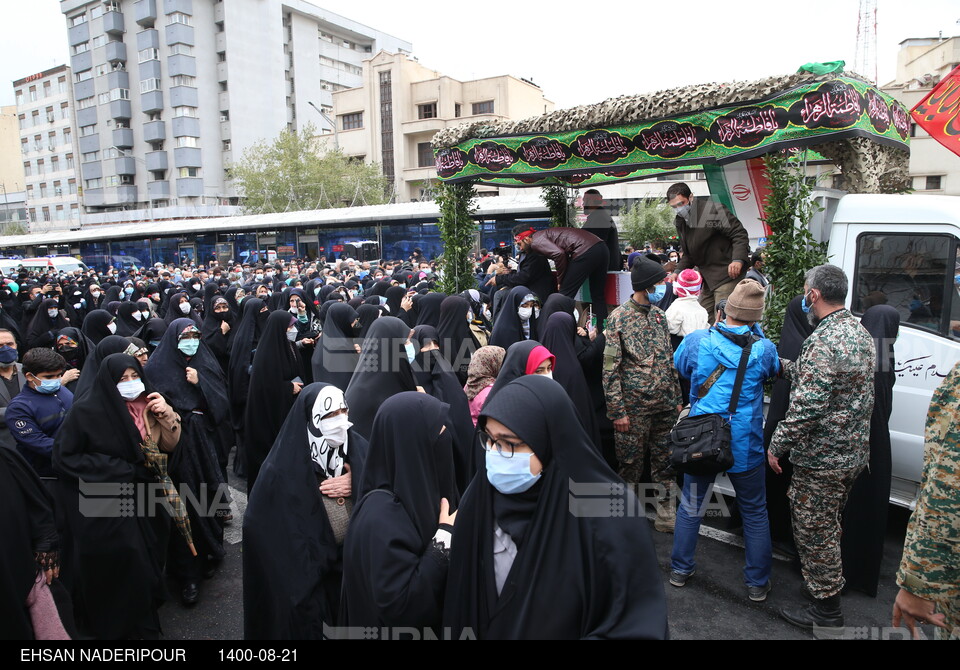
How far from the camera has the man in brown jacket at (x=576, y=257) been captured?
655 cm

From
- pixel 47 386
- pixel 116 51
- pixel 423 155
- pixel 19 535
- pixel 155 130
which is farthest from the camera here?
pixel 116 51

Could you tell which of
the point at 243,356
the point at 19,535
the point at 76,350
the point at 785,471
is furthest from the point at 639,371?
the point at 76,350

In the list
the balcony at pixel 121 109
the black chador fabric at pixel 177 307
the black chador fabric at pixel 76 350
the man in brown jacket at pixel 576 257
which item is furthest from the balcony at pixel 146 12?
the man in brown jacket at pixel 576 257

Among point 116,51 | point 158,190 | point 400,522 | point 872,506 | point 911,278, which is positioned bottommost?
point 872,506

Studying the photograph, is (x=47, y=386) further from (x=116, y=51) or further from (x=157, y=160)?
(x=116, y=51)

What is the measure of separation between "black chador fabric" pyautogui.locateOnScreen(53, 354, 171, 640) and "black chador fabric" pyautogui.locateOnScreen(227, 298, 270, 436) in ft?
7.07

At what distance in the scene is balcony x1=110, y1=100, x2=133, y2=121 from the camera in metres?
52.0

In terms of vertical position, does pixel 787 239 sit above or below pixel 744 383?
above

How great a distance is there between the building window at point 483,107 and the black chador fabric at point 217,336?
146 ft

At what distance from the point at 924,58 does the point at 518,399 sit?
3560 centimetres

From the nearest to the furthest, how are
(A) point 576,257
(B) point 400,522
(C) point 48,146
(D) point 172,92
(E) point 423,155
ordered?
1. (B) point 400,522
2. (A) point 576,257
3. (D) point 172,92
4. (E) point 423,155
5. (C) point 48,146

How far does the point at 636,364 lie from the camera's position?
4.38 m

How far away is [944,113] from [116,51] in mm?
62911

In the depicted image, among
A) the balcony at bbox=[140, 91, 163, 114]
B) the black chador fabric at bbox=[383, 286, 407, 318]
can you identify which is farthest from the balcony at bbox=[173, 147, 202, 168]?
the black chador fabric at bbox=[383, 286, 407, 318]
